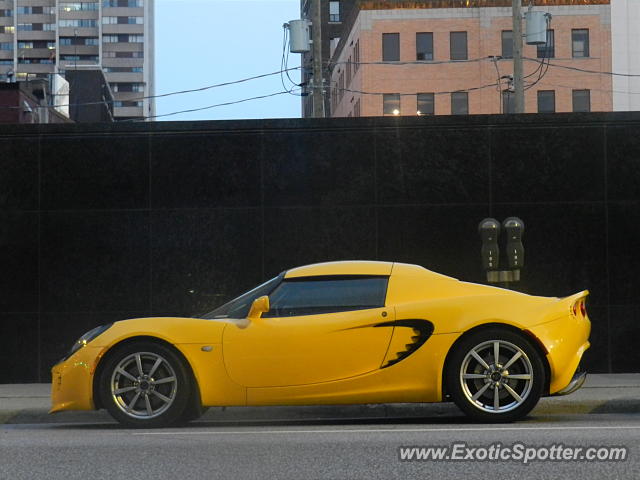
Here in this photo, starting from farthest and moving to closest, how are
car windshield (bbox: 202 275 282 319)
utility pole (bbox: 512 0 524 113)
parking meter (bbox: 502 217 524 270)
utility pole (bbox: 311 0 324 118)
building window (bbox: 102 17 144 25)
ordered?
building window (bbox: 102 17 144 25), utility pole (bbox: 512 0 524 113), utility pole (bbox: 311 0 324 118), parking meter (bbox: 502 217 524 270), car windshield (bbox: 202 275 282 319)

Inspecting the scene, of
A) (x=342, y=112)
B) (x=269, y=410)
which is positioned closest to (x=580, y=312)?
(x=269, y=410)

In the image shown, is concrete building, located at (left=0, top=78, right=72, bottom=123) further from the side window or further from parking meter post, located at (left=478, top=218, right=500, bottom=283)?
the side window

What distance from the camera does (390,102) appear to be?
6594cm

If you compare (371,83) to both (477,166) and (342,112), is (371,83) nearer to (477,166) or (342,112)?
(342,112)

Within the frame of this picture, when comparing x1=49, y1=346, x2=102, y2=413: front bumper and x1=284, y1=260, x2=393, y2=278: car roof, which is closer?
x1=49, y1=346, x2=102, y2=413: front bumper

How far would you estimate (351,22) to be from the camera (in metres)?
70.9

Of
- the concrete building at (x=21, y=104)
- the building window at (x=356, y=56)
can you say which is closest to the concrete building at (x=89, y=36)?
the building window at (x=356, y=56)

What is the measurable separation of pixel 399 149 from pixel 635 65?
56.2 meters

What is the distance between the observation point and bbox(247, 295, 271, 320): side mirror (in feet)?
31.4

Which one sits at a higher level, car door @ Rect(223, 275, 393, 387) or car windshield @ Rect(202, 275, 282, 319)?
car windshield @ Rect(202, 275, 282, 319)

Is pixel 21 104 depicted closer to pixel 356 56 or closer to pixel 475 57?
pixel 356 56

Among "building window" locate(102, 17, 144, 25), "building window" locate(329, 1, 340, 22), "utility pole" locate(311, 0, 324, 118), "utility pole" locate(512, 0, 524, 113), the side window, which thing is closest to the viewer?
the side window

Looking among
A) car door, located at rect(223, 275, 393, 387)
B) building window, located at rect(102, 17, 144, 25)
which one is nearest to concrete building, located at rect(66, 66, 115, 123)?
car door, located at rect(223, 275, 393, 387)

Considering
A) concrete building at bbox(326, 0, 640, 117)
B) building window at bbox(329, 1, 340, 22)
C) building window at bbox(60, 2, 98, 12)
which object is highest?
building window at bbox(60, 2, 98, 12)
